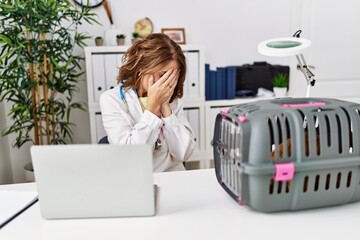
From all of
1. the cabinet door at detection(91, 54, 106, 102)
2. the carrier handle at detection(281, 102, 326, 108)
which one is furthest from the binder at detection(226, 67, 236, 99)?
the carrier handle at detection(281, 102, 326, 108)

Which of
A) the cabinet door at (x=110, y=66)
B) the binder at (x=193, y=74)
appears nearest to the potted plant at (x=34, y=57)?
the cabinet door at (x=110, y=66)

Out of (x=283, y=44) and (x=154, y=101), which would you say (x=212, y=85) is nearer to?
(x=154, y=101)

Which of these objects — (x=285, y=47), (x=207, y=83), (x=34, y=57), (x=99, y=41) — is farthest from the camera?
(x=207, y=83)

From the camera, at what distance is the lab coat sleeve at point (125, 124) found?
53.9 inches

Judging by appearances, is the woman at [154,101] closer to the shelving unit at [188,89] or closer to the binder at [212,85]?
the shelving unit at [188,89]

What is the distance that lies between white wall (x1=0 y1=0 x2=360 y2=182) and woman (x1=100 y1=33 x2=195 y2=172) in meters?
1.18

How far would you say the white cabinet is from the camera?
2.34 m

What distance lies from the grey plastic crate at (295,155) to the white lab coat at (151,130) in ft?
2.02

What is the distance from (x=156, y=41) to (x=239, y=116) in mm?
801

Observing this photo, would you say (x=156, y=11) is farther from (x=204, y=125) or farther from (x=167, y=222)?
(x=167, y=222)

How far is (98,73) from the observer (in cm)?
235

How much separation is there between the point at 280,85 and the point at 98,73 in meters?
1.33

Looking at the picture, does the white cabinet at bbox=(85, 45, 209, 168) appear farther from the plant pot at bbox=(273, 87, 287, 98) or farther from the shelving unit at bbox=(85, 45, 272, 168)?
the plant pot at bbox=(273, 87, 287, 98)

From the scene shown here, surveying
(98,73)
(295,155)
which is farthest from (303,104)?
(98,73)
